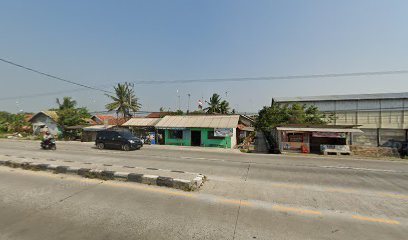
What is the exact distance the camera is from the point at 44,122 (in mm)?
39625

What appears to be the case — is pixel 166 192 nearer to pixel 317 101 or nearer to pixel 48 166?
pixel 48 166

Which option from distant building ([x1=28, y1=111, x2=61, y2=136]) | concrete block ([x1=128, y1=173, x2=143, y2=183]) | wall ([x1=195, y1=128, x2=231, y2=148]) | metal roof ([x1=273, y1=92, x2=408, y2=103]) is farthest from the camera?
distant building ([x1=28, y1=111, x2=61, y2=136])

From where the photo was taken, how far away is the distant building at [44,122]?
38.4m

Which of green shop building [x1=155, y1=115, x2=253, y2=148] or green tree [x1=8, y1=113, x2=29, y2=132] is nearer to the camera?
green shop building [x1=155, y1=115, x2=253, y2=148]

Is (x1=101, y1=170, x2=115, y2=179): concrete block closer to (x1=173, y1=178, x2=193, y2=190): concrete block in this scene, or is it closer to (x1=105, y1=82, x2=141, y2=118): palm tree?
(x1=173, y1=178, x2=193, y2=190): concrete block

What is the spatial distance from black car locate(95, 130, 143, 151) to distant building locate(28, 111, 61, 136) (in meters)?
27.0

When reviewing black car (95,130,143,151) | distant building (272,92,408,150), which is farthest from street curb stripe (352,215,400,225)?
distant building (272,92,408,150)

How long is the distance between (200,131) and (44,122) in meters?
37.4

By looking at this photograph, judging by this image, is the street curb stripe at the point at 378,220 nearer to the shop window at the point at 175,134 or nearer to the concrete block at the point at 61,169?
the concrete block at the point at 61,169

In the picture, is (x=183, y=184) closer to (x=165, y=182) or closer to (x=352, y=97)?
(x=165, y=182)

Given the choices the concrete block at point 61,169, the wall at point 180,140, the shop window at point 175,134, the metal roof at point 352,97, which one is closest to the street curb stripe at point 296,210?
the concrete block at point 61,169

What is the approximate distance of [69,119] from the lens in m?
32.6

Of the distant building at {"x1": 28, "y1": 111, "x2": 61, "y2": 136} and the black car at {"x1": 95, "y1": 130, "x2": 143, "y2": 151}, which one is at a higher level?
the distant building at {"x1": 28, "y1": 111, "x2": 61, "y2": 136}

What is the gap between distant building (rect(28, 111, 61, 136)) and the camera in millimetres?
38406
